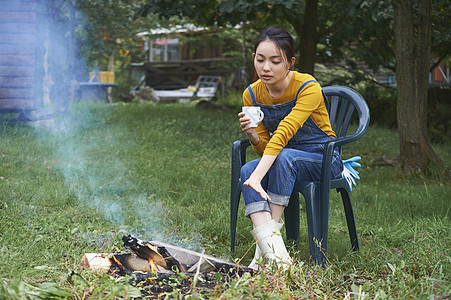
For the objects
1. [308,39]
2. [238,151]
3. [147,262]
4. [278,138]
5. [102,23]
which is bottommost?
[147,262]

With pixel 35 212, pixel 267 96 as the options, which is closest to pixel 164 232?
pixel 35 212

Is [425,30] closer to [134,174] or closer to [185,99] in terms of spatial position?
[134,174]

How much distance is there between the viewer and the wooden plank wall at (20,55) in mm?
5102

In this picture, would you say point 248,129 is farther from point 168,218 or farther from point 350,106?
point 168,218

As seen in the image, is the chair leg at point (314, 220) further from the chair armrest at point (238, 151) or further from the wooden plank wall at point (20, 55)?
the wooden plank wall at point (20, 55)

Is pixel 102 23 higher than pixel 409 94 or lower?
higher

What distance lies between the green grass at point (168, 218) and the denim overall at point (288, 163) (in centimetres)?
31

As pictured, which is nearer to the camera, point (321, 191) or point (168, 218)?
point (321, 191)

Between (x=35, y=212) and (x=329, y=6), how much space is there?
Answer: 6.80m

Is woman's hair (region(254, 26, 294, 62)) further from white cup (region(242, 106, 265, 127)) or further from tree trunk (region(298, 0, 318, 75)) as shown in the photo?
tree trunk (region(298, 0, 318, 75))

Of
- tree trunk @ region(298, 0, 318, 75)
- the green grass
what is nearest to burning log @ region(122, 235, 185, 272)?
the green grass

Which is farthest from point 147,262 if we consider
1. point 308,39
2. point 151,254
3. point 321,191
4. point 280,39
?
point 308,39

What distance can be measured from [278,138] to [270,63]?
35 cm

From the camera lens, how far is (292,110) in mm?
2436
